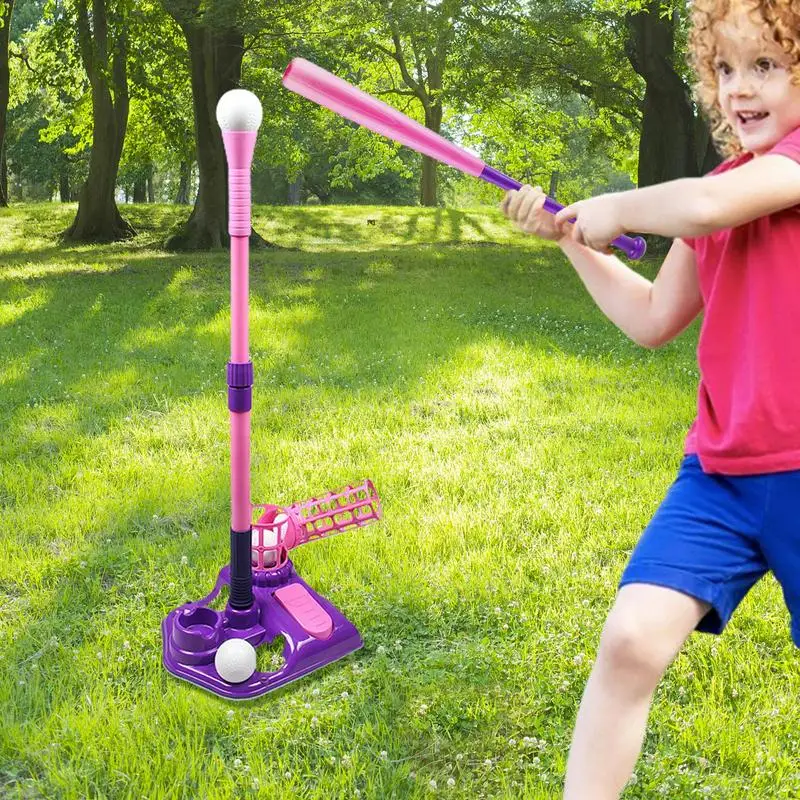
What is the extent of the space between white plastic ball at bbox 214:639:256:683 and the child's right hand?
58.3 inches

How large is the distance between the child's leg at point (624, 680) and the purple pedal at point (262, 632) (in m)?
1.32

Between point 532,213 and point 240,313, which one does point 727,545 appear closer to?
point 532,213

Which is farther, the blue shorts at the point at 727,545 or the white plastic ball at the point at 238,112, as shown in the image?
the white plastic ball at the point at 238,112

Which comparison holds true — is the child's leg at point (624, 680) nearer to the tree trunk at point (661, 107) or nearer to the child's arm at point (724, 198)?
the child's arm at point (724, 198)

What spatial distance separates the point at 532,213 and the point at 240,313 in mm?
1005

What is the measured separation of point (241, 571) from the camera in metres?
2.95

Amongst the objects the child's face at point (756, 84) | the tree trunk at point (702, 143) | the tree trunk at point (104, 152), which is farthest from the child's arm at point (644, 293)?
→ the tree trunk at point (104, 152)

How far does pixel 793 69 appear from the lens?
1716 millimetres

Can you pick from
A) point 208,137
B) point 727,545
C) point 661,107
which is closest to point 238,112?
point 727,545

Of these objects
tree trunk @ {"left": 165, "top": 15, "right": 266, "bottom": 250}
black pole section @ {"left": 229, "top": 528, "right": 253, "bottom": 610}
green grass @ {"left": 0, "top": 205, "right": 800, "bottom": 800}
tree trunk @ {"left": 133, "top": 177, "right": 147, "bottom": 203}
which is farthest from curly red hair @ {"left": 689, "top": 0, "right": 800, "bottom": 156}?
tree trunk @ {"left": 133, "top": 177, "right": 147, "bottom": 203}

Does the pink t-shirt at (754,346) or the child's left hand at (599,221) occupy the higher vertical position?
the child's left hand at (599,221)

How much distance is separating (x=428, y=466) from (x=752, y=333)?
291 centimetres

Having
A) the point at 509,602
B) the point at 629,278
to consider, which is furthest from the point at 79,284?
the point at 629,278

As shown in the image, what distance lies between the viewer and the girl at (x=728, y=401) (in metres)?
1.65
